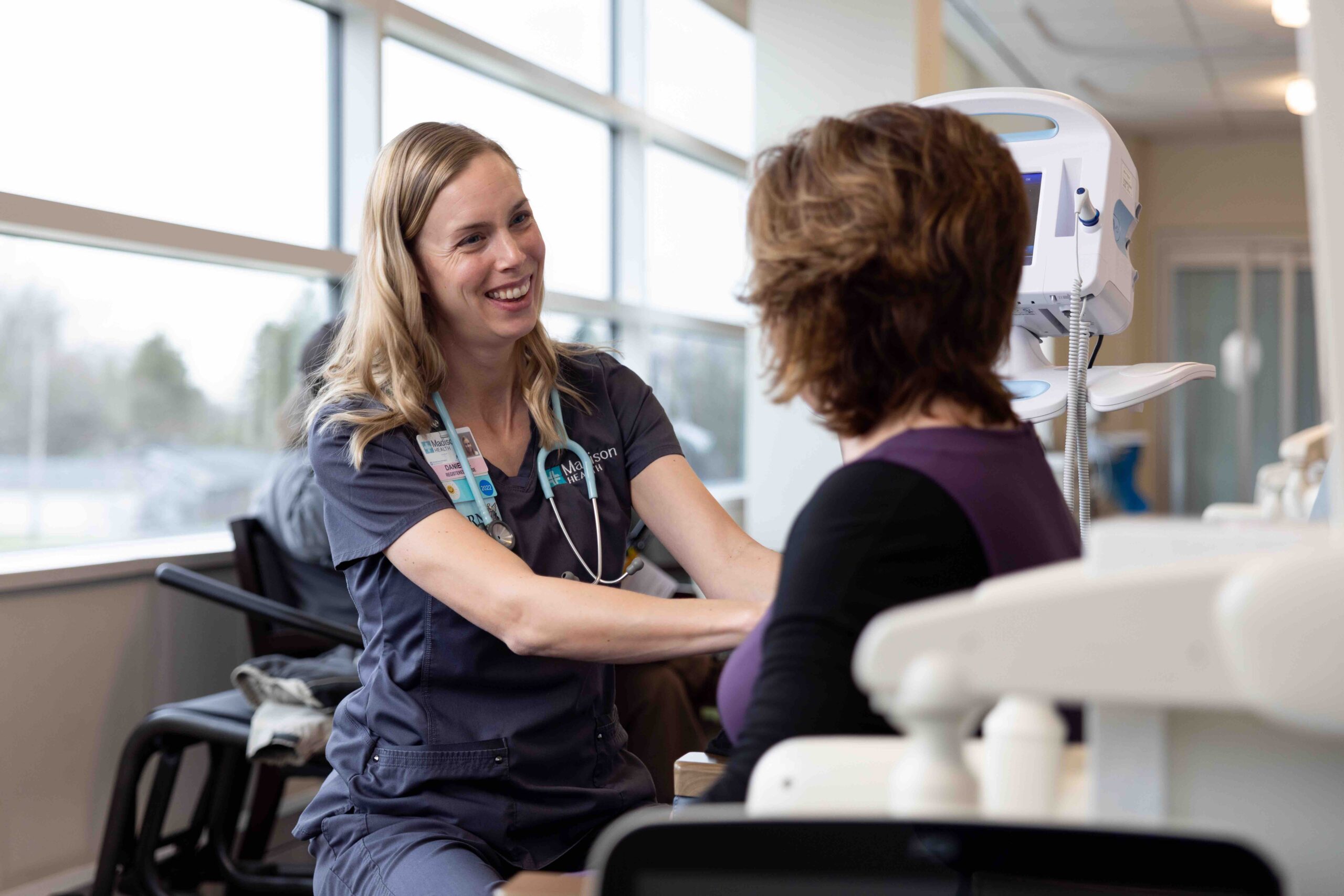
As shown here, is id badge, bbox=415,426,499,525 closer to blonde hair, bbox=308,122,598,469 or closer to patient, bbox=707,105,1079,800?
blonde hair, bbox=308,122,598,469

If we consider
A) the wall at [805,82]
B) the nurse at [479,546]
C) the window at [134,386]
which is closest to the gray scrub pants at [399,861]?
the nurse at [479,546]

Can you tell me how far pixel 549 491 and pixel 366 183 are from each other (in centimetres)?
118

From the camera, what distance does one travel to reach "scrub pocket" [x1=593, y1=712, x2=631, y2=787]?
1.44 meters

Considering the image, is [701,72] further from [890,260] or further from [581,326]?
[890,260]

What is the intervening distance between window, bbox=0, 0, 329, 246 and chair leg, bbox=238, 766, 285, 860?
1.34 metres

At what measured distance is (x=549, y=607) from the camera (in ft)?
4.09

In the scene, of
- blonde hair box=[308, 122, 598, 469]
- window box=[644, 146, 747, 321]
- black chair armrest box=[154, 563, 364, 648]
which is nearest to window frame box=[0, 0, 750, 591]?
window box=[644, 146, 747, 321]

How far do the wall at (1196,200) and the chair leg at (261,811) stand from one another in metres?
7.41

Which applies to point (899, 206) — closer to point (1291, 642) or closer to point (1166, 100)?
point (1291, 642)

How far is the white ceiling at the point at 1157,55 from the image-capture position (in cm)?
591

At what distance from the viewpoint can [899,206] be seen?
0.88m

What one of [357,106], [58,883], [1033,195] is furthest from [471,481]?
[357,106]

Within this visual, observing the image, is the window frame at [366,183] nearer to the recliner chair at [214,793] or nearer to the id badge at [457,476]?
the recliner chair at [214,793]

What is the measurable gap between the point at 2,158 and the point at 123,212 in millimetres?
265
